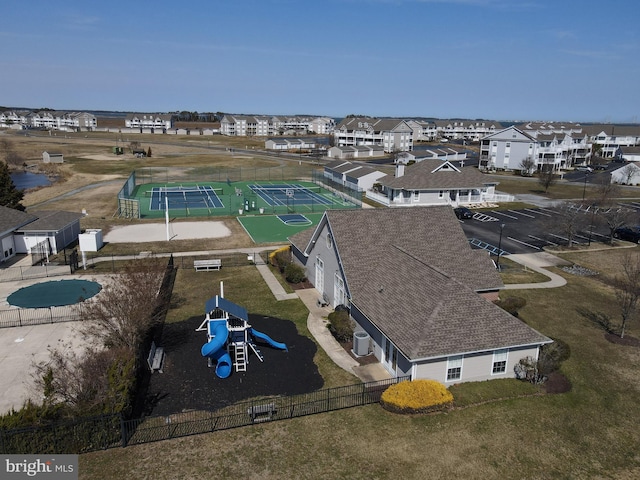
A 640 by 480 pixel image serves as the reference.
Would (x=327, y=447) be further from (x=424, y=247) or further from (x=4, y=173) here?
(x=4, y=173)

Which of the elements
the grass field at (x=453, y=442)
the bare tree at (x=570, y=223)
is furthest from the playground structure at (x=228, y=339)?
the bare tree at (x=570, y=223)

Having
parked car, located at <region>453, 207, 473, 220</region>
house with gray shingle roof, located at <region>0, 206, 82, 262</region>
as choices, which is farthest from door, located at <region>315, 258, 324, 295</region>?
parked car, located at <region>453, 207, 473, 220</region>

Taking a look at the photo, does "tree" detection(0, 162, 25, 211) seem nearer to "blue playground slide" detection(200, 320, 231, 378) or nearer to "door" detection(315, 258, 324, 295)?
"door" detection(315, 258, 324, 295)

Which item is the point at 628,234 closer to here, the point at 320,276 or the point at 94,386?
the point at 320,276

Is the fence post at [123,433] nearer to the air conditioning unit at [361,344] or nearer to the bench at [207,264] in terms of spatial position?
the air conditioning unit at [361,344]

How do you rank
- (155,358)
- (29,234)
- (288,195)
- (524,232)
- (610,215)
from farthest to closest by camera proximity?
1. (288,195)
2. (524,232)
3. (610,215)
4. (29,234)
5. (155,358)

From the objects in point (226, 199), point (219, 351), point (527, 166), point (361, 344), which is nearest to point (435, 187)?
point (226, 199)

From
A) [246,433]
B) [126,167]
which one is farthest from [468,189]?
[126,167]
